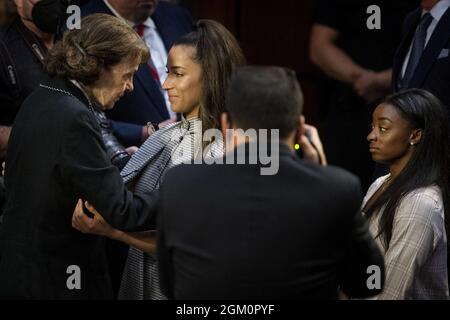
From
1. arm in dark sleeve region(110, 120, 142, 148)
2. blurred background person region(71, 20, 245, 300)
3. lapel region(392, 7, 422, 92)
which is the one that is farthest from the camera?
lapel region(392, 7, 422, 92)

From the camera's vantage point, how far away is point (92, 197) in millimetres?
3580

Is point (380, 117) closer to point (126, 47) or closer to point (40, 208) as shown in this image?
point (126, 47)

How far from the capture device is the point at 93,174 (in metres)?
3.55

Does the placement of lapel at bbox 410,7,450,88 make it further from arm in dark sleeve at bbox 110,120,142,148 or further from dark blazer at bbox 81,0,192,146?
arm in dark sleeve at bbox 110,120,142,148

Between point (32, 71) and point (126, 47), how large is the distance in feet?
4.11

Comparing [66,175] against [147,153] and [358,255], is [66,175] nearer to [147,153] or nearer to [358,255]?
[147,153]

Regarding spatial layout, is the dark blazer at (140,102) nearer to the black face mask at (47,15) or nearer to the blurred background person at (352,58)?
the black face mask at (47,15)

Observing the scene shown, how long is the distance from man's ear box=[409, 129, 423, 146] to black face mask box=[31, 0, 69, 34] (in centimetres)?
195

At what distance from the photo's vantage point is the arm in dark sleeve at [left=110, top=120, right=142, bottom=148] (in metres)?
4.95

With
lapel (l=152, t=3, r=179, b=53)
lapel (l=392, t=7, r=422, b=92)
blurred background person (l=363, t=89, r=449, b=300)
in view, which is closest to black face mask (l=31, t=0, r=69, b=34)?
lapel (l=152, t=3, r=179, b=53)

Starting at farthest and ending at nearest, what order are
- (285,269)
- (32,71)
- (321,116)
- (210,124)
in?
(321,116) < (32,71) < (210,124) < (285,269)

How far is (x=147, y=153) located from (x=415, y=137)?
42.7 inches

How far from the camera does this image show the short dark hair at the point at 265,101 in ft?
9.68
